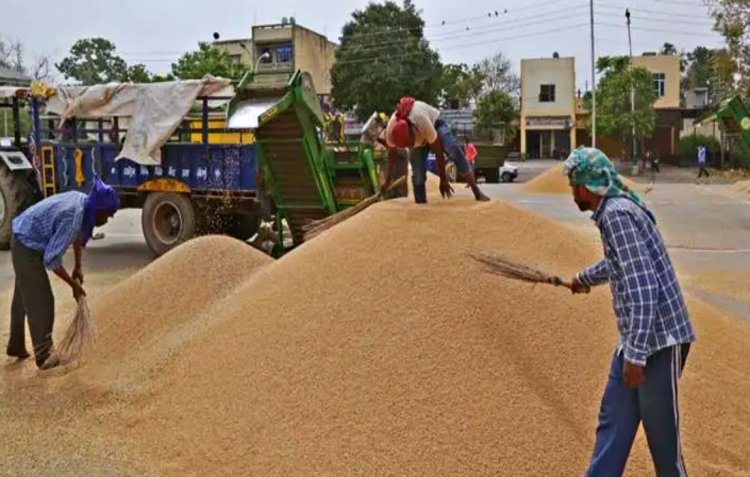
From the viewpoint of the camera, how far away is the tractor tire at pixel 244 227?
33.6 feet

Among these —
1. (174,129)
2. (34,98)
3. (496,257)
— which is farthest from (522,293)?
(34,98)

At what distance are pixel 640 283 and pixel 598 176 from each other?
39cm

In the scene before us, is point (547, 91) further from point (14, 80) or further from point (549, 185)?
point (14, 80)

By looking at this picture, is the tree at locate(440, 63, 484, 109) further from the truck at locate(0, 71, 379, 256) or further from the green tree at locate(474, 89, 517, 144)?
the truck at locate(0, 71, 379, 256)

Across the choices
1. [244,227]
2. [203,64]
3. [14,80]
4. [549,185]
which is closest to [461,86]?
[203,64]

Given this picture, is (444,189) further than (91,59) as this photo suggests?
No

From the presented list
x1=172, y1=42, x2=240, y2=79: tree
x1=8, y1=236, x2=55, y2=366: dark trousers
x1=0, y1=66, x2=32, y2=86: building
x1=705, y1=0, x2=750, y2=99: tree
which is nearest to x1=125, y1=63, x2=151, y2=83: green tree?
x1=172, y1=42, x2=240, y2=79: tree

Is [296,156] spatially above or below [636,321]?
above

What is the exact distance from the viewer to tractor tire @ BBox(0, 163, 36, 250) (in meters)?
10.6

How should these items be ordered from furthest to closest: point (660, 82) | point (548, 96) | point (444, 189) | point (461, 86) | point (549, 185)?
point (461, 86), point (660, 82), point (548, 96), point (549, 185), point (444, 189)

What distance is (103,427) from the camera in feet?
13.9

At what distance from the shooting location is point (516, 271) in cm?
374

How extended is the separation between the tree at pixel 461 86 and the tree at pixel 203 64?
1341 centimetres

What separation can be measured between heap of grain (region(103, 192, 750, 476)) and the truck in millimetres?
3625
